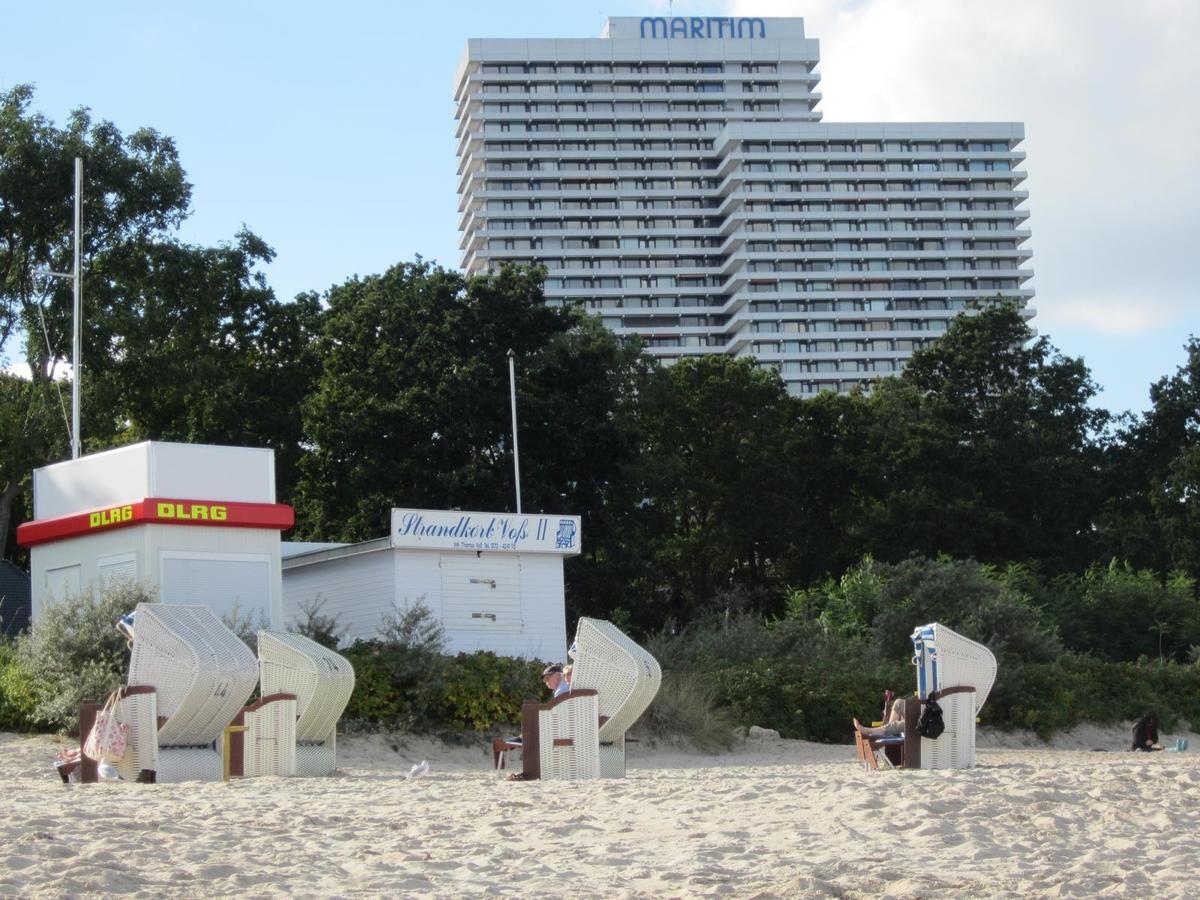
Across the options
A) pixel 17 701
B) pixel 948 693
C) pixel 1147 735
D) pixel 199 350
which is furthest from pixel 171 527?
pixel 199 350

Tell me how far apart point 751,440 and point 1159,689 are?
25402mm

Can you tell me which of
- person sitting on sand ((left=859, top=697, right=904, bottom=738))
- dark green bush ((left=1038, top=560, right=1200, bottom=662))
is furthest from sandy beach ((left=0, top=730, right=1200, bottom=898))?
dark green bush ((left=1038, top=560, right=1200, bottom=662))

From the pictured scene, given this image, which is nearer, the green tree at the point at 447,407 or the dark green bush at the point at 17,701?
the dark green bush at the point at 17,701

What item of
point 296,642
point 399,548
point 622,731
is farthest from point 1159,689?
point 296,642

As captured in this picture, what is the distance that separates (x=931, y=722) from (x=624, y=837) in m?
7.16

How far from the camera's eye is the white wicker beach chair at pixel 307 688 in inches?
677

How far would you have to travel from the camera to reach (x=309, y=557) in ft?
92.0

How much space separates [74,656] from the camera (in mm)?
21062

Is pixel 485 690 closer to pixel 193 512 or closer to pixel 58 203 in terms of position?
pixel 193 512

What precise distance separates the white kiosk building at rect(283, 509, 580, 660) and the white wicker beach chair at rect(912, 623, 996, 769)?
32.9ft

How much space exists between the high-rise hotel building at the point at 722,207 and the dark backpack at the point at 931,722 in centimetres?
12167

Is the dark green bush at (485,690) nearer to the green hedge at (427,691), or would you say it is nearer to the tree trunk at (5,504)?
the green hedge at (427,691)

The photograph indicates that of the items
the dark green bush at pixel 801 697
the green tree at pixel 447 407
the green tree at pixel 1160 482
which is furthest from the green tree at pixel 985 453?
the dark green bush at pixel 801 697

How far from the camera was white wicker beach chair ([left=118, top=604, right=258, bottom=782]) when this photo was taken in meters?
16.3
